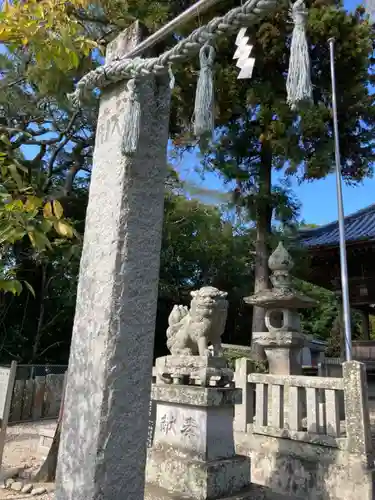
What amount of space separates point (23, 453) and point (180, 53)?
6.30 metres

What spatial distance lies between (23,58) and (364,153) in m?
7.17

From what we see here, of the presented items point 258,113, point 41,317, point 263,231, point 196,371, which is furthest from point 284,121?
point 41,317

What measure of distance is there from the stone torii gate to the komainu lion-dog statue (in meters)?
2.13

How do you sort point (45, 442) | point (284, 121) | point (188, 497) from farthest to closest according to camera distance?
point (284, 121)
point (45, 442)
point (188, 497)

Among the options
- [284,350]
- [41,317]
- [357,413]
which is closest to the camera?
[357,413]

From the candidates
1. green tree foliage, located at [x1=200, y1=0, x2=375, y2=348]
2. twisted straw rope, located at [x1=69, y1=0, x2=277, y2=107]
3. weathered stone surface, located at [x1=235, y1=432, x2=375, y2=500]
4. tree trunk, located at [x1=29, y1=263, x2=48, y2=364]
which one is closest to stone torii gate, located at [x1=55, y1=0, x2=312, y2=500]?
twisted straw rope, located at [x1=69, y1=0, x2=277, y2=107]

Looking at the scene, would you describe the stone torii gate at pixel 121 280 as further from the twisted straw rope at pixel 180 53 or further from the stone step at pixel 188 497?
the stone step at pixel 188 497

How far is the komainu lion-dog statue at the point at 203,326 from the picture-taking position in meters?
3.97

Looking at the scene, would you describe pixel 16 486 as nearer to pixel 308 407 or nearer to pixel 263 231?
pixel 308 407

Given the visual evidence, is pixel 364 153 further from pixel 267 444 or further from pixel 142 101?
pixel 142 101

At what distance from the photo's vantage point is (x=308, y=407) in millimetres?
4602

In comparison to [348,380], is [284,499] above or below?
below

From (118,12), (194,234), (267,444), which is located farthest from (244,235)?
(267,444)

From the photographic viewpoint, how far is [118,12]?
766 cm
